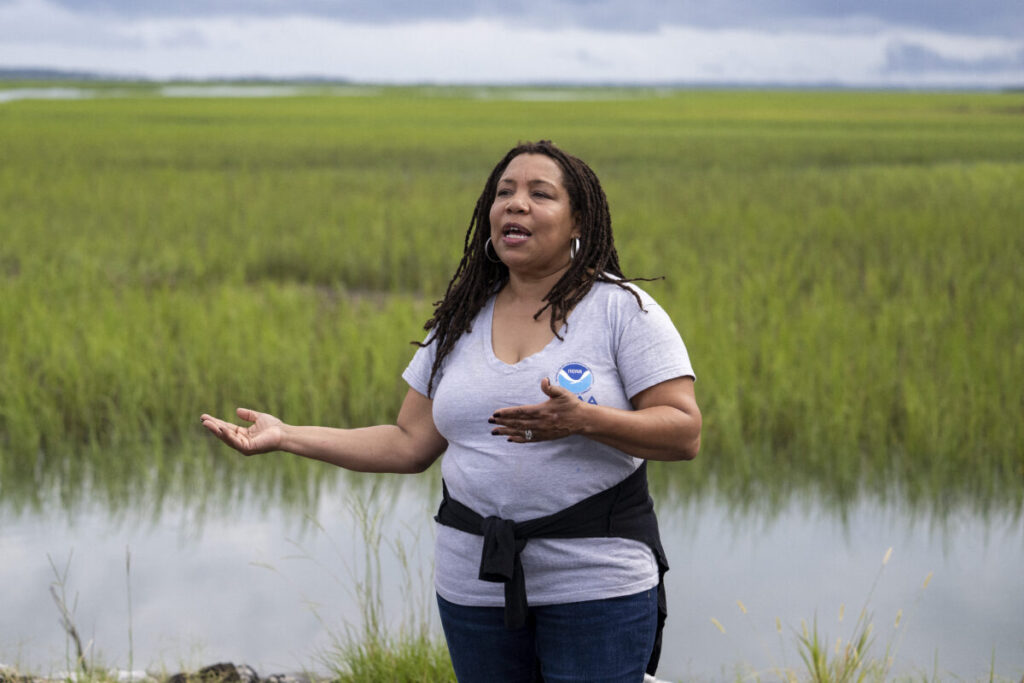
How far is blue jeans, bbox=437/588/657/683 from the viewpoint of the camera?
1.77m

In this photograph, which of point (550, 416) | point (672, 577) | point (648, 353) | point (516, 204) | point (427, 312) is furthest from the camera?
point (427, 312)

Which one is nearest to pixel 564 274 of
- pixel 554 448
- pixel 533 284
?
pixel 533 284

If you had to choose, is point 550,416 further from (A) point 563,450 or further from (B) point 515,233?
(B) point 515,233

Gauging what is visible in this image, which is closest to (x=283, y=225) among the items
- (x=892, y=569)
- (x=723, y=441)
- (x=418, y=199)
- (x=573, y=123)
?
(x=418, y=199)

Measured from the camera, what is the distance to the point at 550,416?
5.31 feet

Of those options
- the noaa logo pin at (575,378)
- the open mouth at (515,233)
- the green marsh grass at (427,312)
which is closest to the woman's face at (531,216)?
the open mouth at (515,233)

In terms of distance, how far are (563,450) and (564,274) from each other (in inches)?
11.4

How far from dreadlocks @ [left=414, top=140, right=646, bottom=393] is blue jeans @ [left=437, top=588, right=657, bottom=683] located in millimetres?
411

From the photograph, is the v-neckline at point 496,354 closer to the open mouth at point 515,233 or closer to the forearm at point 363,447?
the open mouth at point 515,233

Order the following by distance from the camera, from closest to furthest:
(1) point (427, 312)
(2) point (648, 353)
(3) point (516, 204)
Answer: (2) point (648, 353)
(3) point (516, 204)
(1) point (427, 312)

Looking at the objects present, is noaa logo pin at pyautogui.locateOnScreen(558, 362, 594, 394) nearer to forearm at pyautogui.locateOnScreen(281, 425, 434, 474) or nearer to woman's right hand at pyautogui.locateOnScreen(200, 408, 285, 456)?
forearm at pyautogui.locateOnScreen(281, 425, 434, 474)

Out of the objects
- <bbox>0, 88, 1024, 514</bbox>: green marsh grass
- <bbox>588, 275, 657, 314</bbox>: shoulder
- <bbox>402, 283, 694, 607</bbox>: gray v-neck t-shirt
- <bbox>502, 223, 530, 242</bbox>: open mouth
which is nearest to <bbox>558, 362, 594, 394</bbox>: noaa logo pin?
<bbox>402, 283, 694, 607</bbox>: gray v-neck t-shirt

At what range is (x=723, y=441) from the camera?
5234mm

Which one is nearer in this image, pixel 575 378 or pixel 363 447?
pixel 575 378
